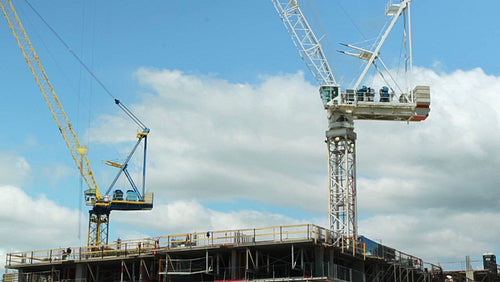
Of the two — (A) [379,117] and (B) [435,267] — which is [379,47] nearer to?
(A) [379,117]

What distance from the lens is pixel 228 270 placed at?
7850cm

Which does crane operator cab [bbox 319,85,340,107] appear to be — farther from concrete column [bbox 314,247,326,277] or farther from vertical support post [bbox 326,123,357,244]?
concrete column [bbox 314,247,326,277]

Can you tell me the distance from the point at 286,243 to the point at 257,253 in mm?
3947

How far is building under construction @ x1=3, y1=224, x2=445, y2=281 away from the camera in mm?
75438

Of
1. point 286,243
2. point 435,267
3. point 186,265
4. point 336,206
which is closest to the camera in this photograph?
point 286,243

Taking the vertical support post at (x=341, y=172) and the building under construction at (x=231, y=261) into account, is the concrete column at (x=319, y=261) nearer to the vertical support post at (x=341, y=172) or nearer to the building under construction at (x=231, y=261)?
the building under construction at (x=231, y=261)

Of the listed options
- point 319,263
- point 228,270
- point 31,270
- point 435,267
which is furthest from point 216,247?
point 435,267

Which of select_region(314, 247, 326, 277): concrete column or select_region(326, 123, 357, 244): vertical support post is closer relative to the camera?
select_region(314, 247, 326, 277): concrete column

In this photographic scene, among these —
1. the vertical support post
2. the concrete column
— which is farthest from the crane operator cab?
the concrete column

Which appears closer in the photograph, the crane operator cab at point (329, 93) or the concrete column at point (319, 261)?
the concrete column at point (319, 261)

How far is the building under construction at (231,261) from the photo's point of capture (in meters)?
75.4

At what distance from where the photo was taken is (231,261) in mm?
77625

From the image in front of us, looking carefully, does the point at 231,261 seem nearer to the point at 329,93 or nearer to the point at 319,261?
the point at 319,261

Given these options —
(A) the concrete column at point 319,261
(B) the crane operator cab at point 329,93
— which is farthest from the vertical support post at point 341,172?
(A) the concrete column at point 319,261
